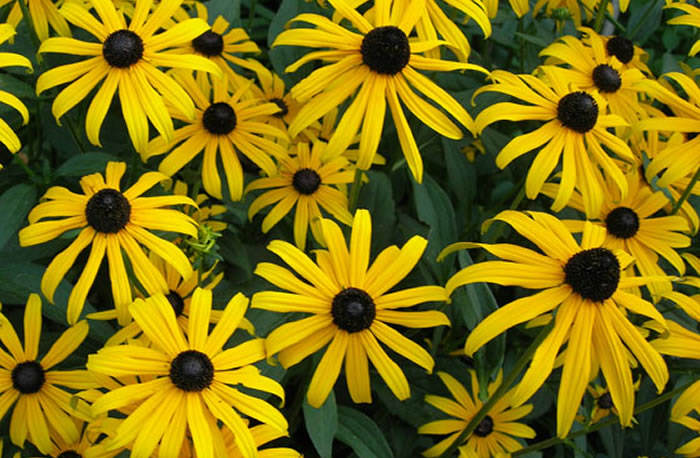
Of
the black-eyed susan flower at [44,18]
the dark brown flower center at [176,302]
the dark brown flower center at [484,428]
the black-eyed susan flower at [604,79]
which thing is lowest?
the dark brown flower center at [484,428]

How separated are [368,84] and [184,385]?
0.76m

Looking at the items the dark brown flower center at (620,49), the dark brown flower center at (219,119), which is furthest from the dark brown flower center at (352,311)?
the dark brown flower center at (620,49)

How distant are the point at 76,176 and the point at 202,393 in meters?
0.82

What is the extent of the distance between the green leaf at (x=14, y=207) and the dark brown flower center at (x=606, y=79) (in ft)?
5.14

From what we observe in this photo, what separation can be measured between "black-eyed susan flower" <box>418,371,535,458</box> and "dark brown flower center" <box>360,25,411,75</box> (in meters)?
0.83

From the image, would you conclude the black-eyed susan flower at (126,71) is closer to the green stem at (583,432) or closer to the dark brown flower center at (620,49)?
the green stem at (583,432)

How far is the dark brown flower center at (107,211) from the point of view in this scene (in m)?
1.53

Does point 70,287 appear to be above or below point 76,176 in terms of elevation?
below

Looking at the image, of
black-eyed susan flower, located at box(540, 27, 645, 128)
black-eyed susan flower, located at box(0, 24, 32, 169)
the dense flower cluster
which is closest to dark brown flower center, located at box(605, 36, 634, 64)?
the dense flower cluster

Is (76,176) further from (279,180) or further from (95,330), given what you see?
(279,180)

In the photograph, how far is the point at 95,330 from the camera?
1770mm

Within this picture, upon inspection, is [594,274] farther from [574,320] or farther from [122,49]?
[122,49]

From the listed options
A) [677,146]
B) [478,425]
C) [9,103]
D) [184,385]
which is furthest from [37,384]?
[677,146]

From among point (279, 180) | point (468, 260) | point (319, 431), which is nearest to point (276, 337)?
point (319, 431)
